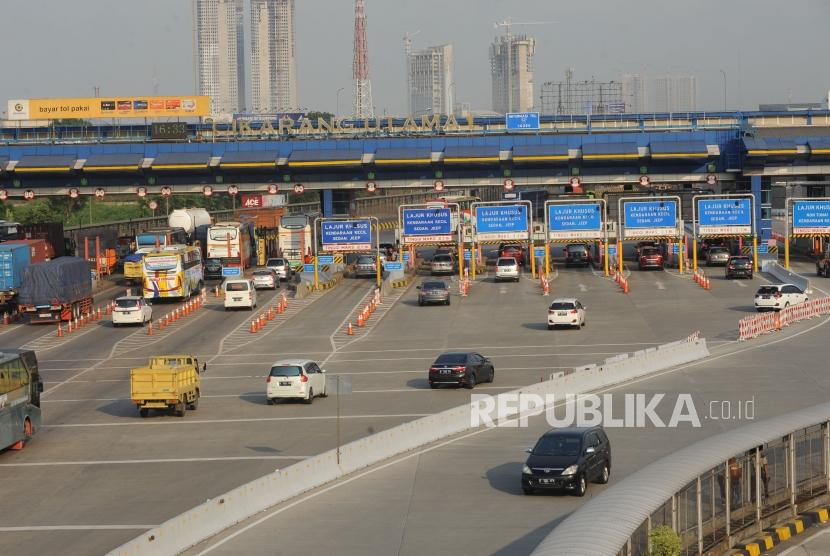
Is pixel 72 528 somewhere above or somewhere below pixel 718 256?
below

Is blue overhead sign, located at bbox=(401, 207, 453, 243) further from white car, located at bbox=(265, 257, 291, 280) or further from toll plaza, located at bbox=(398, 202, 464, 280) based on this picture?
white car, located at bbox=(265, 257, 291, 280)

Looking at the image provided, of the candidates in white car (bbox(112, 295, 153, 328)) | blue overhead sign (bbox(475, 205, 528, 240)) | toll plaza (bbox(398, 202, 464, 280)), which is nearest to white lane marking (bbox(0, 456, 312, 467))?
white car (bbox(112, 295, 153, 328))

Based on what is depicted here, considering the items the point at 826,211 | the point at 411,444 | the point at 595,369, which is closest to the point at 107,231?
the point at 826,211

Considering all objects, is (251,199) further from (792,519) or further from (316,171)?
(792,519)

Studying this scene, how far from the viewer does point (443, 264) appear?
82.1 m

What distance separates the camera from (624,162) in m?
87.4

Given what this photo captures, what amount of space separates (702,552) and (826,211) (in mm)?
59003

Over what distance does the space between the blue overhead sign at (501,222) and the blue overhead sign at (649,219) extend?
6.38 meters

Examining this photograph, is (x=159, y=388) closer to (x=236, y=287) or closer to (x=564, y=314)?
(x=564, y=314)

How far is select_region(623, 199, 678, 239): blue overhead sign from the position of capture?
77.3 metres

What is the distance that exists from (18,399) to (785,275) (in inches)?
2039

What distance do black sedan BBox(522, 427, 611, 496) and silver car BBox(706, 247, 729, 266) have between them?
56703 mm

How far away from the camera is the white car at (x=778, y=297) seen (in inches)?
2338

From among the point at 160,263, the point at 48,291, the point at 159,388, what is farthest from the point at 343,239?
the point at 159,388
